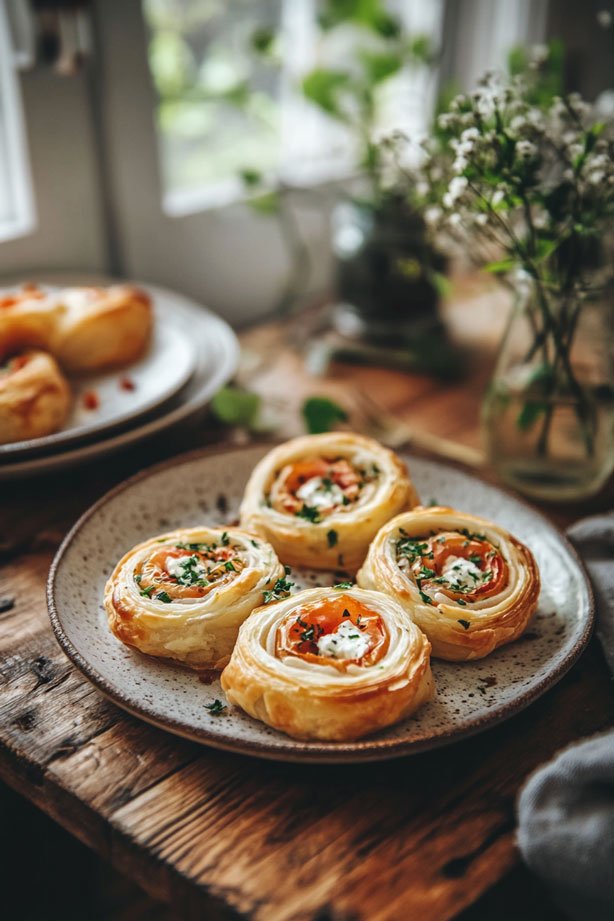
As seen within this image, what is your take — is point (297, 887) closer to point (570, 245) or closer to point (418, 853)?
point (418, 853)

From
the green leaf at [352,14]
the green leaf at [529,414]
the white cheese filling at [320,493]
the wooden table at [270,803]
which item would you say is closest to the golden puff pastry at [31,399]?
the wooden table at [270,803]

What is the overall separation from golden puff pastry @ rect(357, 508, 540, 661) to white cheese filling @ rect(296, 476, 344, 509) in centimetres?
12

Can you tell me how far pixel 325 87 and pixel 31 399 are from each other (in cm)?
117

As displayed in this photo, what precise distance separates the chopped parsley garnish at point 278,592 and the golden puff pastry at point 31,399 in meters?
0.58

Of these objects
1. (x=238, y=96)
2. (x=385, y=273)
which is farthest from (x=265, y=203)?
(x=385, y=273)

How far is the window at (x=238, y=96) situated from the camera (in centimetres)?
207

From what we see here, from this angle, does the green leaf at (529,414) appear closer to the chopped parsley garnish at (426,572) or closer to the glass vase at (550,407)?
the glass vase at (550,407)

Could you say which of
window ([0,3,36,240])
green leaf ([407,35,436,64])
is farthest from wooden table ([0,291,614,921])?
green leaf ([407,35,436,64])

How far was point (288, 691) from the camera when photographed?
0.97 metres

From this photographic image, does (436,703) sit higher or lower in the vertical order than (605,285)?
lower

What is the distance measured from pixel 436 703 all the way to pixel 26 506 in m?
0.83

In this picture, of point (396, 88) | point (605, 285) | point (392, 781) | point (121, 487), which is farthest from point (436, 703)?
point (396, 88)

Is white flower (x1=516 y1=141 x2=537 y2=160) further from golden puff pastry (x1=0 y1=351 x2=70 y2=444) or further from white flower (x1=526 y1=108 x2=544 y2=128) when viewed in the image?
golden puff pastry (x1=0 y1=351 x2=70 y2=444)

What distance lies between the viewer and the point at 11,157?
6.36 ft
